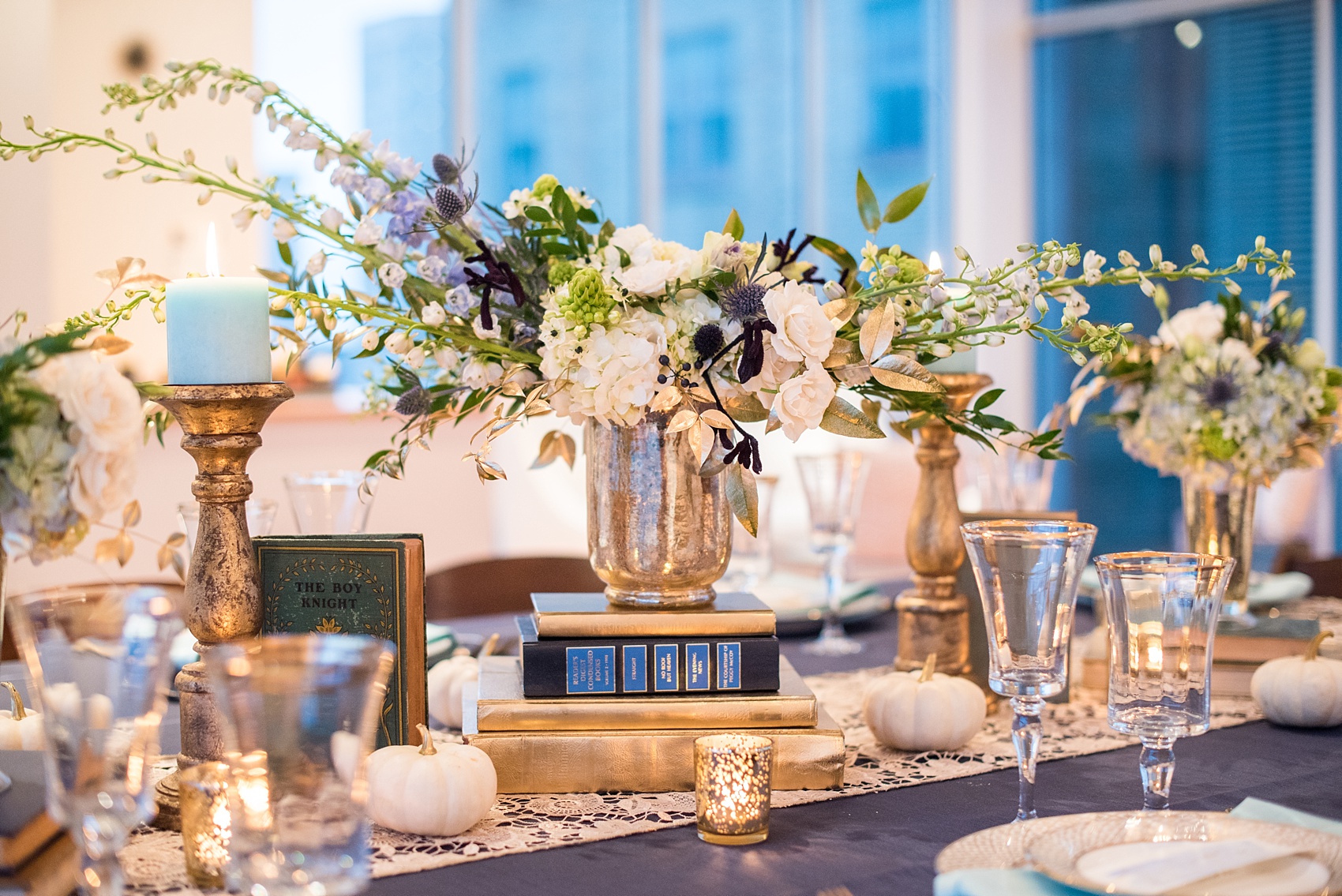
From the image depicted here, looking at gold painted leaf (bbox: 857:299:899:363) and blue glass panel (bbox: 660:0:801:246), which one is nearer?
gold painted leaf (bbox: 857:299:899:363)

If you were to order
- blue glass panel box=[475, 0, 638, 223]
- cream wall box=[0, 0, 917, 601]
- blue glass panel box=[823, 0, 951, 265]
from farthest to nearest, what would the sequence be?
blue glass panel box=[823, 0, 951, 265] < blue glass panel box=[475, 0, 638, 223] < cream wall box=[0, 0, 917, 601]

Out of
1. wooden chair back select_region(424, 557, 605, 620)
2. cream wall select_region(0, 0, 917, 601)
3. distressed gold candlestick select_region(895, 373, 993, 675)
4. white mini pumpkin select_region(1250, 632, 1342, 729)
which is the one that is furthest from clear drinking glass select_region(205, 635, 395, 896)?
cream wall select_region(0, 0, 917, 601)

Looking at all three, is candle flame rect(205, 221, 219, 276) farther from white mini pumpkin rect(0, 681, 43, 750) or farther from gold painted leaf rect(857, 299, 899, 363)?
gold painted leaf rect(857, 299, 899, 363)

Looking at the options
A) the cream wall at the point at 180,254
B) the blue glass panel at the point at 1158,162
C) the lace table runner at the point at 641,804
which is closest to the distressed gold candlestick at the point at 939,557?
the lace table runner at the point at 641,804

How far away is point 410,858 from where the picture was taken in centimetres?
95

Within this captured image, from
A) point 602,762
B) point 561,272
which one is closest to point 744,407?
point 561,272

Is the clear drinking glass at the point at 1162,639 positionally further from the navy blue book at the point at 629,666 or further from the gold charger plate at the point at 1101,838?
the navy blue book at the point at 629,666

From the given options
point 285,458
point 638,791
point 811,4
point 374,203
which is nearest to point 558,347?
point 374,203

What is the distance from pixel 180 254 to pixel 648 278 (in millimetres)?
3174

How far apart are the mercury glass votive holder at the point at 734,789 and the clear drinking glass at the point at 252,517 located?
1.67 ft

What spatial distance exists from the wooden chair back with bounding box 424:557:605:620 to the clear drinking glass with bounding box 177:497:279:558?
40.2 inches

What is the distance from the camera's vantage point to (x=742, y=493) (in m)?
1.13

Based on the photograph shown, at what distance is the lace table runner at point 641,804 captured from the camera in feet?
3.09

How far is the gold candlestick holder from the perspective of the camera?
40.3 inches
